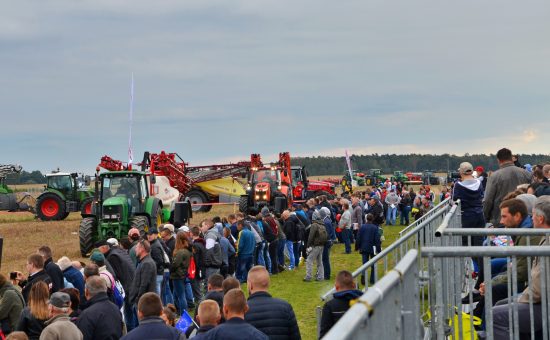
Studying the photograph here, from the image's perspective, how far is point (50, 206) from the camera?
3569 cm

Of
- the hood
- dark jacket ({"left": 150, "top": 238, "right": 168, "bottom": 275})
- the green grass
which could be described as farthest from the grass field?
the hood

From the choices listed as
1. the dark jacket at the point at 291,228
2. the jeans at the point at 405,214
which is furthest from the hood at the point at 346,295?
the jeans at the point at 405,214

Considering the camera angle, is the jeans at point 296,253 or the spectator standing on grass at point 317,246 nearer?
the spectator standing on grass at point 317,246

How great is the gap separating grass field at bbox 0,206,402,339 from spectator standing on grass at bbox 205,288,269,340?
19.7 ft

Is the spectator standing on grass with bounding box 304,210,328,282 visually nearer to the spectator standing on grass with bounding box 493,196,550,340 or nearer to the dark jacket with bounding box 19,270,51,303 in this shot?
the dark jacket with bounding box 19,270,51,303

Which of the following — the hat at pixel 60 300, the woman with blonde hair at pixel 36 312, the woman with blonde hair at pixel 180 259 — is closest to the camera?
the hat at pixel 60 300

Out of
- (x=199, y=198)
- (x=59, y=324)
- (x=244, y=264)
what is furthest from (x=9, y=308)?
(x=199, y=198)

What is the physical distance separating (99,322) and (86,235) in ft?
44.3

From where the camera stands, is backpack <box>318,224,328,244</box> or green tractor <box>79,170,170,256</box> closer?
backpack <box>318,224,328,244</box>

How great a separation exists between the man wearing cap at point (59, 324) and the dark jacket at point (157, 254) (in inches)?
199

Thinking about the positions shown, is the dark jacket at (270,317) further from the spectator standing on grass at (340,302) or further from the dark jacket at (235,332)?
the dark jacket at (235,332)

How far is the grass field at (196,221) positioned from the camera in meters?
14.4

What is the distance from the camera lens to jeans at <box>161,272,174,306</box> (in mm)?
12663

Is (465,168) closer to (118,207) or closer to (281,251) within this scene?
(281,251)
